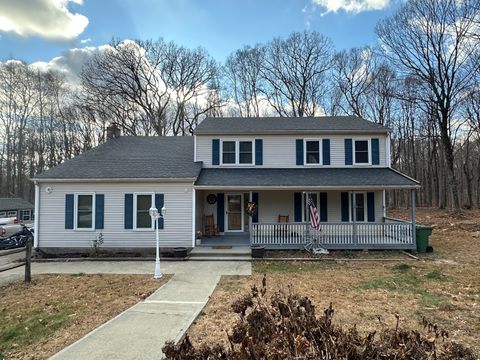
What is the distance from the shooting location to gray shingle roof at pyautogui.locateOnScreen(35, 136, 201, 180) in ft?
40.0

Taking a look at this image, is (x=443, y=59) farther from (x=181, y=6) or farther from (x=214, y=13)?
(x=181, y=6)

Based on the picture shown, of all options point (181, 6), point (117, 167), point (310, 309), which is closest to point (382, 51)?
point (181, 6)

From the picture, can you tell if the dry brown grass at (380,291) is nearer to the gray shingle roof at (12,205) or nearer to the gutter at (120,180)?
the gutter at (120,180)

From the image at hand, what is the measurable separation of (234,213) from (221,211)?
2.13 ft

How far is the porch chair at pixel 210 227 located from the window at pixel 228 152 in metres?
2.84

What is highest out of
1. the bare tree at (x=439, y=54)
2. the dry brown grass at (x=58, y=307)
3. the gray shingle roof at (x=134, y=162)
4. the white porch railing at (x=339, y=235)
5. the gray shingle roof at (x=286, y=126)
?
the bare tree at (x=439, y=54)

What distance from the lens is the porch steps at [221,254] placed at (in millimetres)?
10775

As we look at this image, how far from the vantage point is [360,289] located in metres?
7.15

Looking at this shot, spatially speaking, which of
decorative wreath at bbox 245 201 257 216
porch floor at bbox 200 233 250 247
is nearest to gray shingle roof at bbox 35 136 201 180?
decorative wreath at bbox 245 201 257 216

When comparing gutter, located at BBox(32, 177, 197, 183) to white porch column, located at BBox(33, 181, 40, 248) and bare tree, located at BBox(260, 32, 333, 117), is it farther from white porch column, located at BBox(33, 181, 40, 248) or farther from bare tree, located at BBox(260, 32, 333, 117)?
bare tree, located at BBox(260, 32, 333, 117)

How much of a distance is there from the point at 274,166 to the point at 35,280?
10.1 metres

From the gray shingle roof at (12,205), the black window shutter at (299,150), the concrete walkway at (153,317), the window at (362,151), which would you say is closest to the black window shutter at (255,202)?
the black window shutter at (299,150)

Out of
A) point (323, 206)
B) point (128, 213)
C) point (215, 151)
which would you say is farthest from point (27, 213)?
point (323, 206)

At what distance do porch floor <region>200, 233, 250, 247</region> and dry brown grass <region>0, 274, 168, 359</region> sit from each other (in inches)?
158
